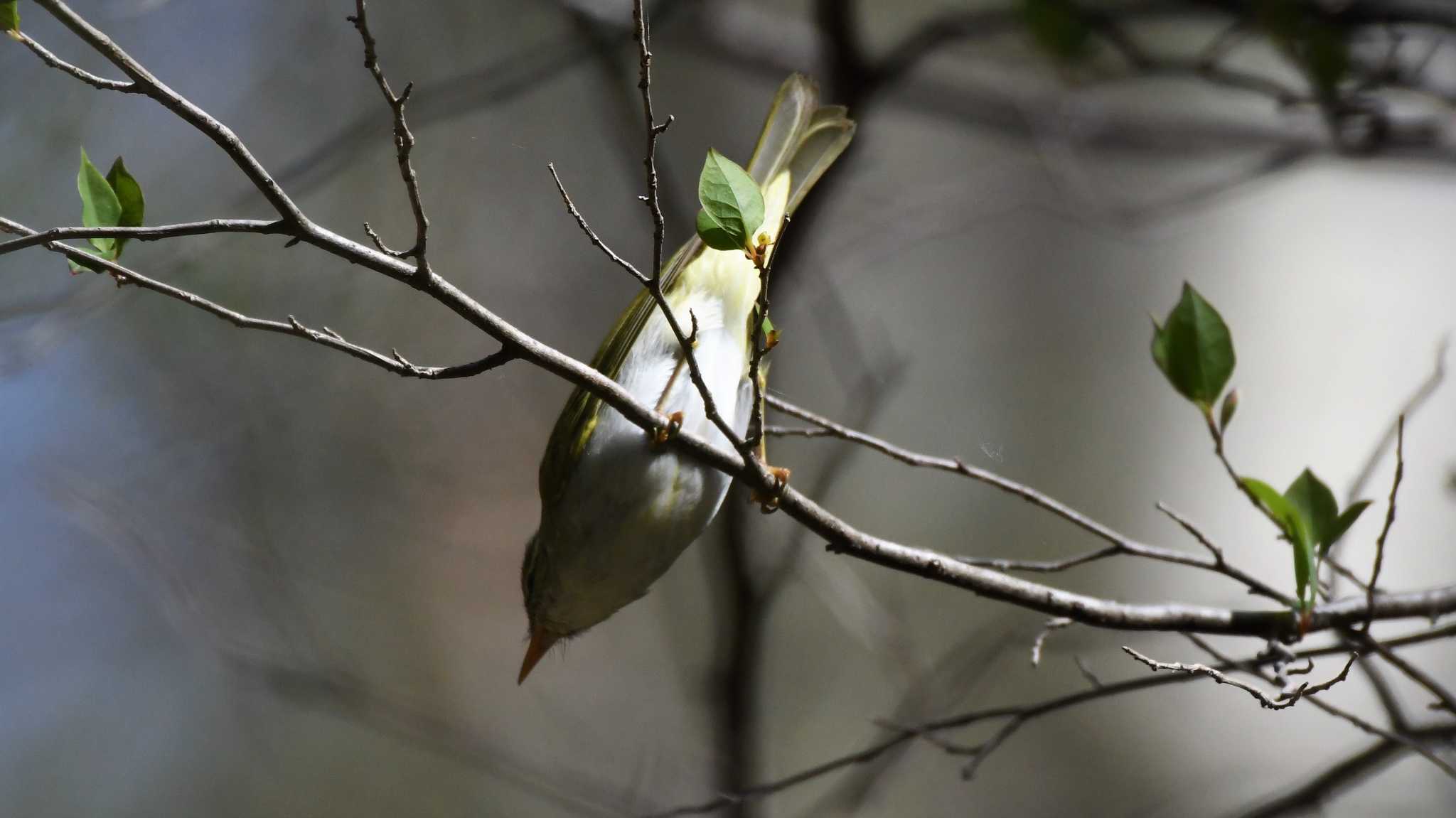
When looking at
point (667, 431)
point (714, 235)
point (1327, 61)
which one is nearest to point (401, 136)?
point (714, 235)

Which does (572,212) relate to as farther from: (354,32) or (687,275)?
(354,32)

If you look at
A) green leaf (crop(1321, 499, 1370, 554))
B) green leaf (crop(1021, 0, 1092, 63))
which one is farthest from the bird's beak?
green leaf (crop(1021, 0, 1092, 63))

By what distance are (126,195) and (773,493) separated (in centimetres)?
76

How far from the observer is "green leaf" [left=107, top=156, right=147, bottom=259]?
1.08 m

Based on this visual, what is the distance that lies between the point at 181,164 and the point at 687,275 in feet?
6.23

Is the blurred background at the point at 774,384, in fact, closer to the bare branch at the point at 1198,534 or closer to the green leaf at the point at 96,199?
the bare branch at the point at 1198,534

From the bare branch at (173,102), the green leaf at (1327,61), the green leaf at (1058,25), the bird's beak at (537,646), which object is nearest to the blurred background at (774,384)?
the green leaf at (1058,25)

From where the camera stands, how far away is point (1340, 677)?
1053 millimetres

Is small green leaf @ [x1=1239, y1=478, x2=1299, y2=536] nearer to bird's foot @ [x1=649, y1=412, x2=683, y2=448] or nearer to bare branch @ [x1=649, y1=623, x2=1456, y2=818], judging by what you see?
bare branch @ [x1=649, y1=623, x2=1456, y2=818]

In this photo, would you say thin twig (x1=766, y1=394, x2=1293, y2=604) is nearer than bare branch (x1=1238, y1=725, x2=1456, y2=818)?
Yes

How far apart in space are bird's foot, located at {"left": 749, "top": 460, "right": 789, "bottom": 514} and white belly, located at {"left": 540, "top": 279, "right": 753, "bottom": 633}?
0.37 ft

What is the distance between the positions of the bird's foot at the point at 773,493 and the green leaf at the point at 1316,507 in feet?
1.98

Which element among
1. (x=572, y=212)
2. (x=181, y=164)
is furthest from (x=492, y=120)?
(x=572, y=212)

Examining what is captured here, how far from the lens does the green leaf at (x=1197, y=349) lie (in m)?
1.30
